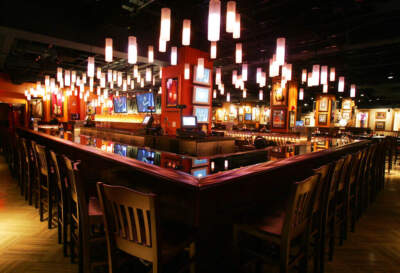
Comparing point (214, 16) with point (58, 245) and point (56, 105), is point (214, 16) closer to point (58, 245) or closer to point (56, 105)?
point (58, 245)

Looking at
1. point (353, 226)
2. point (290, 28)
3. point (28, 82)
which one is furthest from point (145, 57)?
point (28, 82)

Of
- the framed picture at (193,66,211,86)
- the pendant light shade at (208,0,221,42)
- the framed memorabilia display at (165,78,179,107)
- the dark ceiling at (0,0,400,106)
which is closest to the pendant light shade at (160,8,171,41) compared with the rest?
the pendant light shade at (208,0,221,42)

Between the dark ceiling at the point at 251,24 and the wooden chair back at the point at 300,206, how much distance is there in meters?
3.48

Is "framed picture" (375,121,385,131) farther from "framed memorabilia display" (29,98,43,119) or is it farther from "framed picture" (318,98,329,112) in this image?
"framed memorabilia display" (29,98,43,119)

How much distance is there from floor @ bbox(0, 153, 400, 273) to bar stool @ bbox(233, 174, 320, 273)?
3.32ft

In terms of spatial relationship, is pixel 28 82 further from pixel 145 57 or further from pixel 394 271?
pixel 394 271

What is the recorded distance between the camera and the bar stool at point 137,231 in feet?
3.91

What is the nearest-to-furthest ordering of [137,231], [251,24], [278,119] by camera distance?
[137,231]
[251,24]
[278,119]

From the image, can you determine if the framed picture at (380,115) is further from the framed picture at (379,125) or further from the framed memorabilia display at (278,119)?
the framed memorabilia display at (278,119)

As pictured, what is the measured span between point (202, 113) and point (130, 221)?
19.6ft

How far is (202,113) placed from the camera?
7.13 meters

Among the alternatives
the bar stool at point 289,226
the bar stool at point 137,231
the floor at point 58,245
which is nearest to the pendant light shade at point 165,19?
the bar stool at point 137,231

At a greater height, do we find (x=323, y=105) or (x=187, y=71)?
(x=187, y=71)

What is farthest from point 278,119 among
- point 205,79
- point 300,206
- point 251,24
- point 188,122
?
point 300,206
